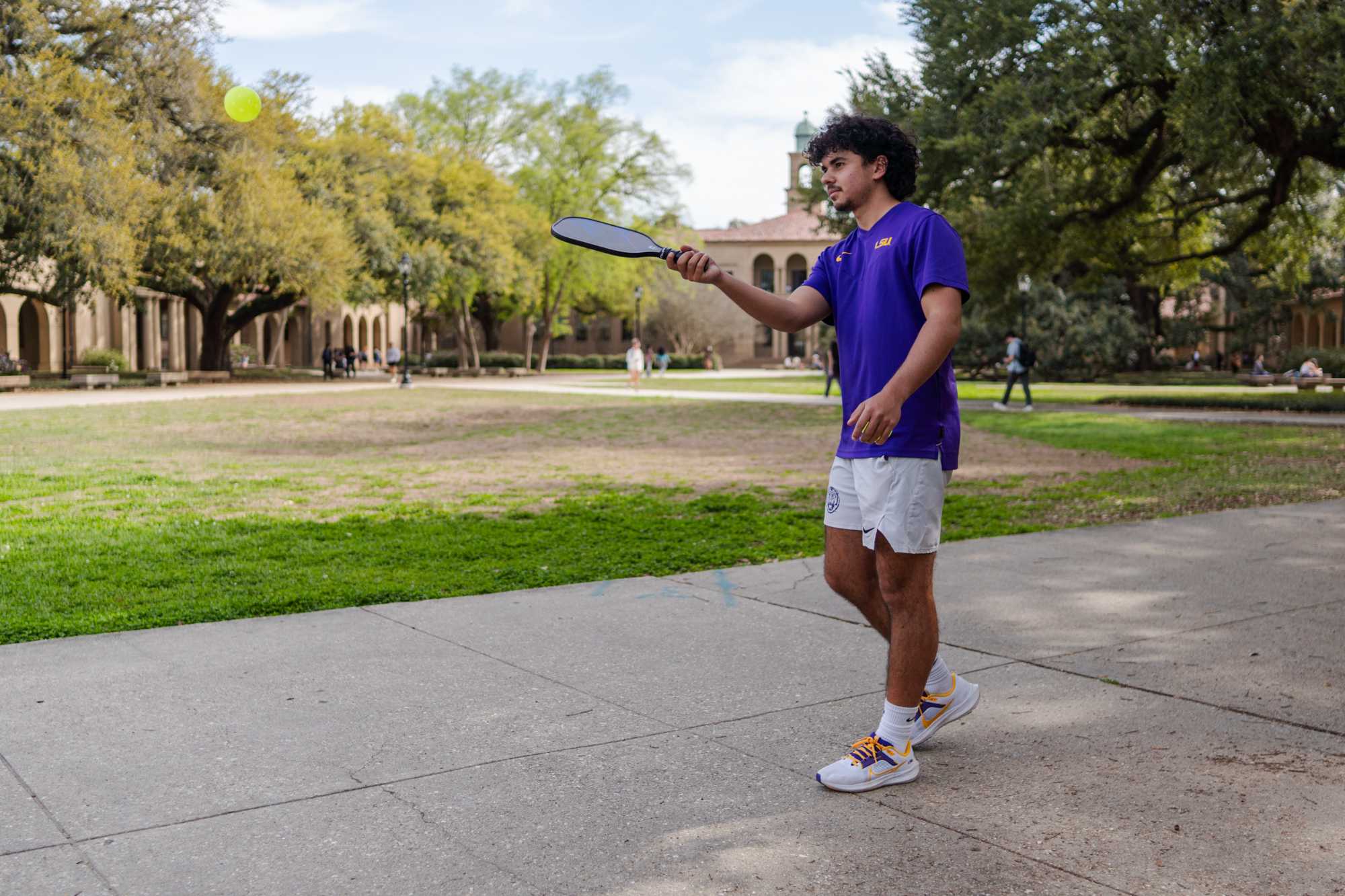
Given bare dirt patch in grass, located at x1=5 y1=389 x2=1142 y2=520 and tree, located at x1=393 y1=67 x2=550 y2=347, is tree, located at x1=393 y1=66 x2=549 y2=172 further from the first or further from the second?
bare dirt patch in grass, located at x1=5 y1=389 x2=1142 y2=520

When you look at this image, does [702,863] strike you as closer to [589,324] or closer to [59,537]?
[59,537]

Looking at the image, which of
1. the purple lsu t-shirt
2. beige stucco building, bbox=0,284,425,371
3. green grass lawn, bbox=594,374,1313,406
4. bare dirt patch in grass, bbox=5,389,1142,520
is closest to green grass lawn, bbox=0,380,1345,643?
bare dirt patch in grass, bbox=5,389,1142,520

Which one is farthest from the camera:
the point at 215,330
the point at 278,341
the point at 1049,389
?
the point at 278,341

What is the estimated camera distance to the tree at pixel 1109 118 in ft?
61.0

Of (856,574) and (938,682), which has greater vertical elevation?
(856,574)

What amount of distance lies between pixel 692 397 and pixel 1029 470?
751 inches


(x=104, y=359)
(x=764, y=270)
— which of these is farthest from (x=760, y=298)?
(x=764, y=270)

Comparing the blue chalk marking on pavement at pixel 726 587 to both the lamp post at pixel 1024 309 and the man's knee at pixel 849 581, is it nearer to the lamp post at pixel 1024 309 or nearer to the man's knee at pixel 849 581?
the man's knee at pixel 849 581

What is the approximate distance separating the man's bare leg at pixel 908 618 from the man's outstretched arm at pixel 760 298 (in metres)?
0.80

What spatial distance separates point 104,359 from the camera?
144ft

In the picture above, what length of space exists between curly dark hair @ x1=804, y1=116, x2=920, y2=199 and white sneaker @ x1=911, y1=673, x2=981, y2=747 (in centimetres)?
168

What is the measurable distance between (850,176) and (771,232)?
98.8m

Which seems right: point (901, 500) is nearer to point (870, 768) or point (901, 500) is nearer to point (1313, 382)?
point (870, 768)

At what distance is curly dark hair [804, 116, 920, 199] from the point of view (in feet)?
12.7
